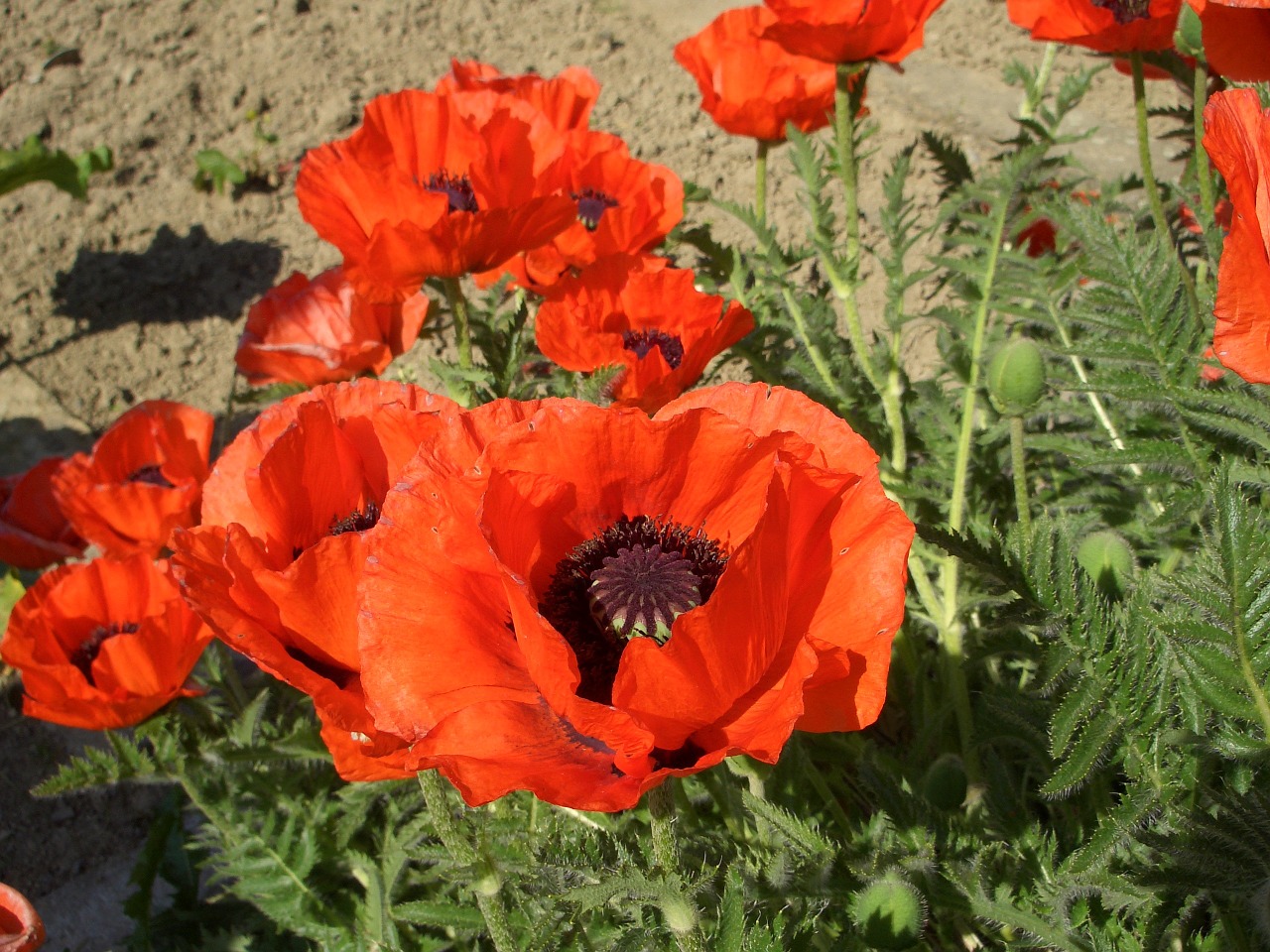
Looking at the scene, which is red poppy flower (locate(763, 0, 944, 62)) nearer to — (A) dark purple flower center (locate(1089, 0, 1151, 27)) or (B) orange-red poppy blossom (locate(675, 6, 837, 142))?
(B) orange-red poppy blossom (locate(675, 6, 837, 142))

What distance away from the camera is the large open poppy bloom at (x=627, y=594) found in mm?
791

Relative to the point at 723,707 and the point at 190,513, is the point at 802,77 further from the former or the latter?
the point at 723,707

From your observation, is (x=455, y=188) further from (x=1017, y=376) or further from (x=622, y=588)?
(x=622, y=588)

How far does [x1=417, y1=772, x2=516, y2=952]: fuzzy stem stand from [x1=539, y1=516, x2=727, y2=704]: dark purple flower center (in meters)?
0.22

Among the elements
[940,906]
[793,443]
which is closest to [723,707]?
[793,443]

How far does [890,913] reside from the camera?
112cm

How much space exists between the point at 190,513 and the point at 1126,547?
1.54 metres

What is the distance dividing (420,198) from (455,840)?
821 millimetres

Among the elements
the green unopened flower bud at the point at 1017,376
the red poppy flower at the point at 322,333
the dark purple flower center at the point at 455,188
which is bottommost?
the red poppy flower at the point at 322,333

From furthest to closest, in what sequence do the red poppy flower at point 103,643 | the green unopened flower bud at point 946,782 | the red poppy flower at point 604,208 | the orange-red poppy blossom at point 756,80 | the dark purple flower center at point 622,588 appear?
the orange-red poppy blossom at point 756,80
the red poppy flower at point 604,208
the red poppy flower at point 103,643
the green unopened flower bud at point 946,782
the dark purple flower center at point 622,588

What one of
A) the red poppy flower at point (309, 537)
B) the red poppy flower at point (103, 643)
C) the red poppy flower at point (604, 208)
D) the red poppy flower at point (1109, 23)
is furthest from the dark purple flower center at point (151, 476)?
the red poppy flower at point (1109, 23)

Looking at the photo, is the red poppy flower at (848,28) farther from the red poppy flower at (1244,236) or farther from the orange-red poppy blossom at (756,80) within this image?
the red poppy flower at (1244,236)

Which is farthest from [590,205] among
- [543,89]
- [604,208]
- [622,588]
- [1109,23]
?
[622,588]

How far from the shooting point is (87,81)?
193 inches
